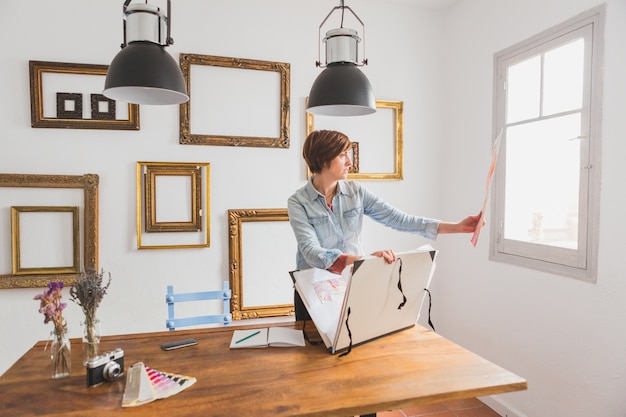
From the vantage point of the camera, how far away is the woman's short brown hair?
75.7 inches

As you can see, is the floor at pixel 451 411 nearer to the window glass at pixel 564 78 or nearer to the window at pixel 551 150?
the window at pixel 551 150

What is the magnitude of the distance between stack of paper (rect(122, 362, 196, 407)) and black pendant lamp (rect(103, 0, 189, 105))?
0.94 meters

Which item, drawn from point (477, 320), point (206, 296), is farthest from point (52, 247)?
point (477, 320)

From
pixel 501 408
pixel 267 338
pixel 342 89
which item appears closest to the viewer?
pixel 267 338

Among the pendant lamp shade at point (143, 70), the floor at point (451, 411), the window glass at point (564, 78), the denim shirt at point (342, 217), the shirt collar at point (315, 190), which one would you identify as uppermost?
the window glass at point (564, 78)

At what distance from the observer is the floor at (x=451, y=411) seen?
2.69 meters

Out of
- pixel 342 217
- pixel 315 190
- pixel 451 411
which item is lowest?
pixel 451 411

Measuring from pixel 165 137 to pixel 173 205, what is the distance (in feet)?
1.46

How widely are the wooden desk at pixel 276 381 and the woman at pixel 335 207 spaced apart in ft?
1.77

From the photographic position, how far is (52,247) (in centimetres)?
261

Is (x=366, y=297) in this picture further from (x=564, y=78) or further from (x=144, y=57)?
(x=564, y=78)

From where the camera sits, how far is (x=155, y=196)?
2.75m

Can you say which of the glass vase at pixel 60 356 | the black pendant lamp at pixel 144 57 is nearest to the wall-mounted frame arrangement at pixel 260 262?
the black pendant lamp at pixel 144 57

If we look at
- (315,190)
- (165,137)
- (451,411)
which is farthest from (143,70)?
(451,411)
